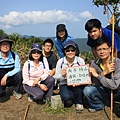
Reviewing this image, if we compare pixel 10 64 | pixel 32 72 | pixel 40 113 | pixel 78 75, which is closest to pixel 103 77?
pixel 78 75

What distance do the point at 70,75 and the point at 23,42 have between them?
6036mm

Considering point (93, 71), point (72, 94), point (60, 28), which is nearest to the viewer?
point (93, 71)

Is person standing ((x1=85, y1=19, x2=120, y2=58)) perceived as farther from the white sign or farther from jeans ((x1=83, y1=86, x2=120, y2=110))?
jeans ((x1=83, y1=86, x2=120, y2=110))

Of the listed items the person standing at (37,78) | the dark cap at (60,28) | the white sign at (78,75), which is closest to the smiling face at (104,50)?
the white sign at (78,75)

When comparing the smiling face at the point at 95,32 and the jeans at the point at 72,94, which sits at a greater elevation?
the smiling face at the point at 95,32

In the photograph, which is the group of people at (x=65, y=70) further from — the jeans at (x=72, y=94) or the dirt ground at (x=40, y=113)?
the dirt ground at (x=40, y=113)

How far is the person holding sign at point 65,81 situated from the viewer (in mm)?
4253

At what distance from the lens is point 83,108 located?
14.2ft

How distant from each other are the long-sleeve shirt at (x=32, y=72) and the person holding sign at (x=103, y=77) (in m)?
1.06

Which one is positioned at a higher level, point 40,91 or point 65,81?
point 65,81

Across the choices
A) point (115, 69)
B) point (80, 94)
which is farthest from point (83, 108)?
point (115, 69)

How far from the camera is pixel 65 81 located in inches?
174

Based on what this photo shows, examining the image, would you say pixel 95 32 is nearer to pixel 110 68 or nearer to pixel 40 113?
pixel 110 68

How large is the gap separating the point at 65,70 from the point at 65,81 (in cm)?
A: 30
